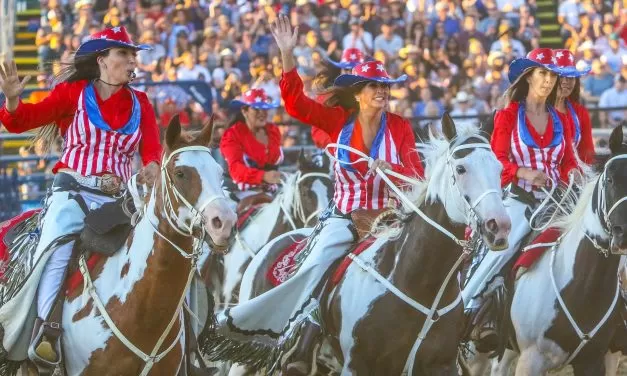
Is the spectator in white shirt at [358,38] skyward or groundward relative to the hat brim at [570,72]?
groundward

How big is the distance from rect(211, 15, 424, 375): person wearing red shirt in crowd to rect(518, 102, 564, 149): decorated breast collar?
1.00m

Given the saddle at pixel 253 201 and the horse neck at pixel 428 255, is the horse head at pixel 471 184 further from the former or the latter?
the saddle at pixel 253 201

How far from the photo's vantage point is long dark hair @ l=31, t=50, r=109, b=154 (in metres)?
7.83

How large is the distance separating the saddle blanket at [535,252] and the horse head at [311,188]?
154 inches

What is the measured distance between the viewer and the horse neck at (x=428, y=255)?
746 centimetres

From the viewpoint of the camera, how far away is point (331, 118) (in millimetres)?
8602

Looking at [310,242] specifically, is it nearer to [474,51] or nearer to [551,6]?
[474,51]

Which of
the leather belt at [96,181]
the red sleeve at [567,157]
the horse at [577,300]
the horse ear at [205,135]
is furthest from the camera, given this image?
the red sleeve at [567,157]

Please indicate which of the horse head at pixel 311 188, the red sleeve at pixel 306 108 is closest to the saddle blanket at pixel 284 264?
the red sleeve at pixel 306 108

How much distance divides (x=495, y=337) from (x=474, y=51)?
43.6 feet

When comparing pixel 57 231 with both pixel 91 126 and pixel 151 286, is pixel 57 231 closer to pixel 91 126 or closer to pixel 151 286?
pixel 91 126

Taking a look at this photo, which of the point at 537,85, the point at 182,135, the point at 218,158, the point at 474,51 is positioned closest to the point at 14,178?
the point at 218,158

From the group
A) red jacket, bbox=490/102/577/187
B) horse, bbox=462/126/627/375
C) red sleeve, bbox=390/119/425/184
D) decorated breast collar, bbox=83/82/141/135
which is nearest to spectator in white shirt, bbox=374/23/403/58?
red jacket, bbox=490/102/577/187

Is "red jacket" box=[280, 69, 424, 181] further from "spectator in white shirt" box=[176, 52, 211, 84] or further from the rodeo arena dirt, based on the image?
"spectator in white shirt" box=[176, 52, 211, 84]
